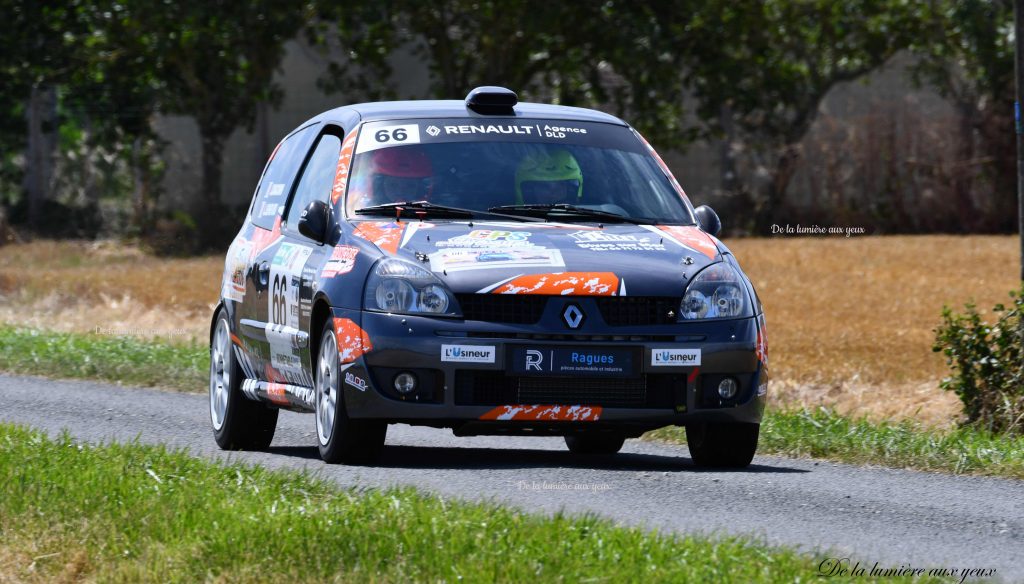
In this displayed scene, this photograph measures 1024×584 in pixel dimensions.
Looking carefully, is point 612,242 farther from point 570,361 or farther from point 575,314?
point 570,361

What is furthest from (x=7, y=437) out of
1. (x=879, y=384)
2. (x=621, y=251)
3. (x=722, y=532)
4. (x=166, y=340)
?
(x=166, y=340)

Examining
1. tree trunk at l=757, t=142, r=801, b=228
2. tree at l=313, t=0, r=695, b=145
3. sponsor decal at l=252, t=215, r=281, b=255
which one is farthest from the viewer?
tree trunk at l=757, t=142, r=801, b=228

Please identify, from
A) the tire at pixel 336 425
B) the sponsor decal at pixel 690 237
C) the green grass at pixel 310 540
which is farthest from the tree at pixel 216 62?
the green grass at pixel 310 540

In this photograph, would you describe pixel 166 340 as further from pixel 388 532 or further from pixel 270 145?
pixel 270 145

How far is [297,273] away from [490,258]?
4.21 feet

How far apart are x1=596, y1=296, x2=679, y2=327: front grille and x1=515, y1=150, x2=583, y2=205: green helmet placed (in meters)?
1.10

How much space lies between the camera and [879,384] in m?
14.7

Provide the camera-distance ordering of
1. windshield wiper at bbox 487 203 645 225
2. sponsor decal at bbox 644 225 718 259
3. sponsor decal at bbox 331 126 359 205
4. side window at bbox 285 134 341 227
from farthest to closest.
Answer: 1. side window at bbox 285 134 341 227
2. sponsor decal at bbox 331 126 359 205
3. windshield wiper at bbox 487 203 645 225
4. sponsor decal at bbox 644 225 718 259

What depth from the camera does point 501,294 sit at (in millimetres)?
8016

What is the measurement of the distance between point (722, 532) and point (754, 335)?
201 cm

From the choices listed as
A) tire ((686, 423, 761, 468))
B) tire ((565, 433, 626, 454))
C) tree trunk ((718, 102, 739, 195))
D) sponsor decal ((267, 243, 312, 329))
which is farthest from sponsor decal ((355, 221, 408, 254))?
tree trunk ((718, 102, 739, 195))

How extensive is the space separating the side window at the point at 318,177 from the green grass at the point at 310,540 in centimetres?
216

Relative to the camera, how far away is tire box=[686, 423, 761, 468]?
28.4 ft

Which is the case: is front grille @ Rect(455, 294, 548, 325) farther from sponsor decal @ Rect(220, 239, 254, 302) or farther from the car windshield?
sponsor decal @ Rect(220, 239, 254, 302)
